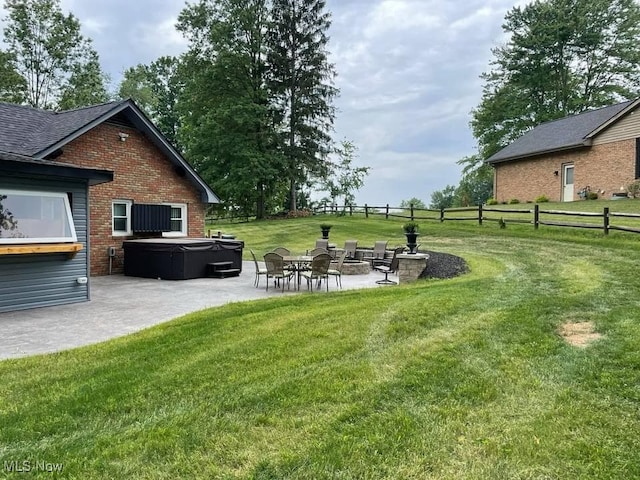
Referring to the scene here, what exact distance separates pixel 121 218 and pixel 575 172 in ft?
69.6

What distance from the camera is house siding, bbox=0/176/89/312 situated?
24.6 ft

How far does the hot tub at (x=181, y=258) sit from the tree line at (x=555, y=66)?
91.7ft

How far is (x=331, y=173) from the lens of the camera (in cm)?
3250

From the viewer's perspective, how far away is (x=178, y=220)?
1466cm

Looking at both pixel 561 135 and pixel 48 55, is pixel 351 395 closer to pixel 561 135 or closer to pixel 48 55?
pixel 561 135

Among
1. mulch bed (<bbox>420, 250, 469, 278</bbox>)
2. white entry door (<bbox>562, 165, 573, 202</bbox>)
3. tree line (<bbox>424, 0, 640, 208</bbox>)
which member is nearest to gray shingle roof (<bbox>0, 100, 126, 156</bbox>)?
mulch bed (<bbox>420, 250, 469, 278</bbox>)

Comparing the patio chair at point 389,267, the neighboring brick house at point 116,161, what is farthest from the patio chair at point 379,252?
the neighboring brick house at point 116,161

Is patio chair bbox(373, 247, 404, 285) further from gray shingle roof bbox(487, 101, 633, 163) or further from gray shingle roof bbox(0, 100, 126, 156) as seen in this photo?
gray shingle roof bbox(487, 101, 633, 163)

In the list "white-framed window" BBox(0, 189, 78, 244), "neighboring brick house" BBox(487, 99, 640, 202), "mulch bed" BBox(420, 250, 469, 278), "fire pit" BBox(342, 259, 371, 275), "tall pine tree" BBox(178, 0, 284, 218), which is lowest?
"fire pit" BBox(342, 259, 371, 275)

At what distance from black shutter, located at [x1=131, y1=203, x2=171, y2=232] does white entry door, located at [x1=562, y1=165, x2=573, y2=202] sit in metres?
19.9

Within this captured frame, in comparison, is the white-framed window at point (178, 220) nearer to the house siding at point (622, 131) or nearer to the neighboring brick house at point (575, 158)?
the neighboring brick house at point (575, 158)

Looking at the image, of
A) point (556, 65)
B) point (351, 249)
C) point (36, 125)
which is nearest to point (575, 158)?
point (351, 249)

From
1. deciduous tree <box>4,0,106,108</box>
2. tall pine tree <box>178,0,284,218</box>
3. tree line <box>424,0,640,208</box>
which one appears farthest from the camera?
tree line <box>424,0,640,208</box>

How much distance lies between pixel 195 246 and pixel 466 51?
15029 millimetres
